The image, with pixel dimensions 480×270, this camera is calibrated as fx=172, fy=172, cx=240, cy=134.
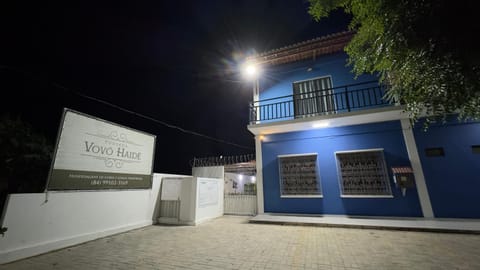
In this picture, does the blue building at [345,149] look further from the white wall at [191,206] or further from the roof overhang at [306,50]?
the white wall at [191,206]

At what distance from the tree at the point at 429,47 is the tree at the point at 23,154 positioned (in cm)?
875

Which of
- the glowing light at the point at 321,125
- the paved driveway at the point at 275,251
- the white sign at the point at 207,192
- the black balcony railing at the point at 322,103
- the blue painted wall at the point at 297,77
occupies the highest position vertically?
the blue painted wall at the point at 297,77

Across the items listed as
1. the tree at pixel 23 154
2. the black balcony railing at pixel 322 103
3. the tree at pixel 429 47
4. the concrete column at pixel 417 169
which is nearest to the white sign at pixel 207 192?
the black balcony railing at pixel 322 103

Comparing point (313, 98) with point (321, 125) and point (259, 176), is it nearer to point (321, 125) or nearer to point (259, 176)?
point (321, 125)

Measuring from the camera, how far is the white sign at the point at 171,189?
21.1 ft

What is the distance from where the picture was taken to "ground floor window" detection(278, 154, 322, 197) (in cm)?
644

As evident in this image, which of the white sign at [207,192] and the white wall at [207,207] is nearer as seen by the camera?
the white wall at [207,207]

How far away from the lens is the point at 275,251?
10.9 feet

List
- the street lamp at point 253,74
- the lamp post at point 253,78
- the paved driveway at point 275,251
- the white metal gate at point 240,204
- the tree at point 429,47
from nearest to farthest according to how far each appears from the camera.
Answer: the tree at point 429,47 → the paved driveway at point 275,251 → the white metal gate at point 240,204 → the lamp post at point 253,78 → the street lamp at point 253,74

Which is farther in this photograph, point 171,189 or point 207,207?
point 207,207

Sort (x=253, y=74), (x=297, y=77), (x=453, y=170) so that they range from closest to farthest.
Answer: (x=453, y=170)
(x=297, y=77)
(x=253, y=74)

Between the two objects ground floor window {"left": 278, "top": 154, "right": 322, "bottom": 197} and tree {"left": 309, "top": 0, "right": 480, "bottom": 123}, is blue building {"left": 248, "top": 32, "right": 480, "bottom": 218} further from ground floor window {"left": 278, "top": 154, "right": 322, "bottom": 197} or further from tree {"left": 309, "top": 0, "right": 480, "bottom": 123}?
tree {"left": 309, "top": 0, "right": 480, "bottom": 123}

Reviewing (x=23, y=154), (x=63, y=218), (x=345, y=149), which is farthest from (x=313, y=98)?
(x=23, y=154)

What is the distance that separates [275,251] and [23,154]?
7.96 metres
